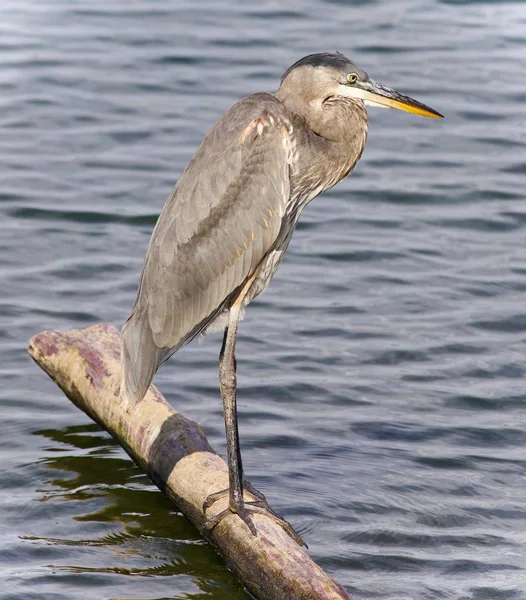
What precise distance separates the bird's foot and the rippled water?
30 cm

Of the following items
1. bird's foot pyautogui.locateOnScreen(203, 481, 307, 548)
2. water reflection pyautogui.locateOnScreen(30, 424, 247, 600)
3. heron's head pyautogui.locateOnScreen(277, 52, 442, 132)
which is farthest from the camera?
heron's head pyautogui.locateOnScreen(277, 52, 442, 132)

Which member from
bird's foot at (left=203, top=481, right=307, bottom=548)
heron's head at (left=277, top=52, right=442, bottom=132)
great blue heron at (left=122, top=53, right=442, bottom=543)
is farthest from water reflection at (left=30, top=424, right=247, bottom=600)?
heron's head at (left=277, top=52, right=442, bottom=132)

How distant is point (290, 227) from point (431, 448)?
5.82 feet

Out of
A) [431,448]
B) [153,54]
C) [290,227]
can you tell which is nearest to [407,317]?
[431,448]

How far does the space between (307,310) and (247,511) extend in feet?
13.0

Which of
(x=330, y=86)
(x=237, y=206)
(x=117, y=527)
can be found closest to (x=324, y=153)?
(x=330, y=86)

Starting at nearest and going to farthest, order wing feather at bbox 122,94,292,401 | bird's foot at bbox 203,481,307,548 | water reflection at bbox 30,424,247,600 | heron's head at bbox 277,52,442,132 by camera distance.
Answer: bird's foot at bbox 203,481,307,548
water reflection at bbox 30,424,247,600
wing feather at bbox 122,94,292,401
heron's head at bbox 277,52,442,132

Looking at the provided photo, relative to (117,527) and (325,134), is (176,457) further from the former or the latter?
(325,134)

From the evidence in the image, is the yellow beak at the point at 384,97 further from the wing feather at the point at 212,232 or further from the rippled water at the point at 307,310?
the rippled water at the point at 307,310

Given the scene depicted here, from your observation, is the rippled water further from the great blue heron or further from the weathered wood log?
the great blue heron

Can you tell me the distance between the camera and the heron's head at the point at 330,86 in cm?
623

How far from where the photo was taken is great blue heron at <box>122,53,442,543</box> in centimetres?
609

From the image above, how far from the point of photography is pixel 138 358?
6.18 m

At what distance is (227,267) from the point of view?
6.22 meters
